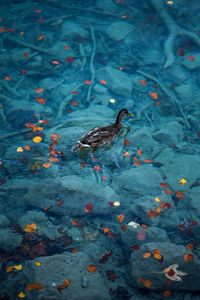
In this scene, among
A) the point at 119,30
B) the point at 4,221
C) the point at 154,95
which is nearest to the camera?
the point at 4,221

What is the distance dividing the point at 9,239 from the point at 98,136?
2502mm

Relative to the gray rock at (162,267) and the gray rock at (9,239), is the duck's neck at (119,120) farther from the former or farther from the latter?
the gray rock at (9,239)

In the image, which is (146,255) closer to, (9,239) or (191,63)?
(9,239)

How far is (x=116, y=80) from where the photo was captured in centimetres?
690

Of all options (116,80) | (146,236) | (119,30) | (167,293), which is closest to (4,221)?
(146,236)

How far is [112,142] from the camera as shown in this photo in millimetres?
5363

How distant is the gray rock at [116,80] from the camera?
6771mm

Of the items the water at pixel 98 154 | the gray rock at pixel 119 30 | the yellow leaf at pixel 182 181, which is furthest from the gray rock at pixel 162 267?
the gray rock at pixel 119 30

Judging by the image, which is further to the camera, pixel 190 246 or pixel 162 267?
pixel 190 246

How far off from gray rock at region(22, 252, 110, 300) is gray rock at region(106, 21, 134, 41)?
25.1 feet

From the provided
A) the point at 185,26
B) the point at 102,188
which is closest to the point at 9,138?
the point at 102,188

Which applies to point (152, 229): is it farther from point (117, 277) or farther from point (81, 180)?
point (81, 180)

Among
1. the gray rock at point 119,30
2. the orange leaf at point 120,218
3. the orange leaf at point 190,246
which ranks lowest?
the orange leaf at point 120,218

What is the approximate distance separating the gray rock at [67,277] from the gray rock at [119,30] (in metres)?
7.64
